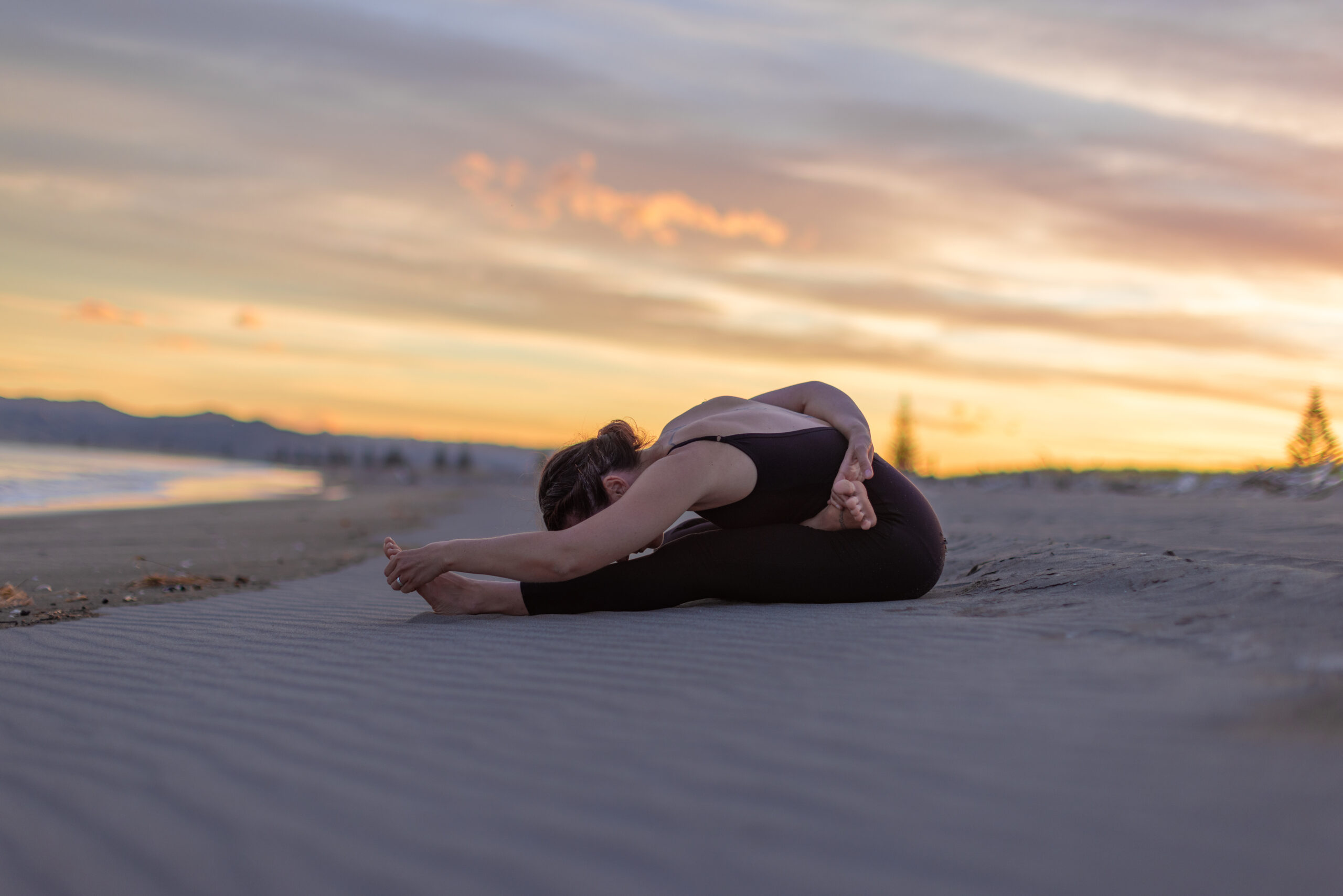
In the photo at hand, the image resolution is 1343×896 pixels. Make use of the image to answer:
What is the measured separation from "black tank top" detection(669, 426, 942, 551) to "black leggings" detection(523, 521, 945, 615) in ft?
0.22

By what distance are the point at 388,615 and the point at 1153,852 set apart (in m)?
3.37

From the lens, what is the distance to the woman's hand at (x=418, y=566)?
3.43 m

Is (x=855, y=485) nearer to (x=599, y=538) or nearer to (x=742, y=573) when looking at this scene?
(x=742, y=573)

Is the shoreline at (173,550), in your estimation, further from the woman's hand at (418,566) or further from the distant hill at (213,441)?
the distant hill at (213,441)

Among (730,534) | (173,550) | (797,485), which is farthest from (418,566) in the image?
(173,550)

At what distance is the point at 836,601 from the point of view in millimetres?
3744

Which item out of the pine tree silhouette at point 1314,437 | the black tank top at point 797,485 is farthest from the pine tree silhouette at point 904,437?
the black tank top at point 797,485

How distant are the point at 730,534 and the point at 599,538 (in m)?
0.63

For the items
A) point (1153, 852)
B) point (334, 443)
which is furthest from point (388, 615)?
point (334, 443)

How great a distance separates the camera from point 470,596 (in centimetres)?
374

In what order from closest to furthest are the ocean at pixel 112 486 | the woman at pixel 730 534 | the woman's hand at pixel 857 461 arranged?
1. the woman at pixel 730 534
2. the woman's hand at pixel 857 461
3. the ocean at pixel 112 486

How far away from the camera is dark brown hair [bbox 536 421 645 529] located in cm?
357

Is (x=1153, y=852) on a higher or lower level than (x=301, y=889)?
higher

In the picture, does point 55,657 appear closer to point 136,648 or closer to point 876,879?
point 136,648
